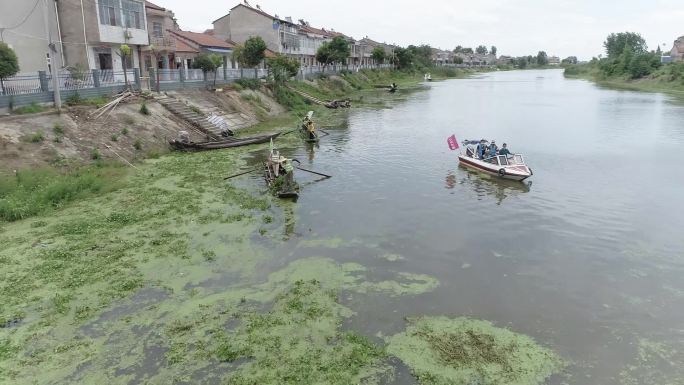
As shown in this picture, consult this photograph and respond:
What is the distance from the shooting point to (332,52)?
83375 millimetres

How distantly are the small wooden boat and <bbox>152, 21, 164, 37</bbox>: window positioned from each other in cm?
2190

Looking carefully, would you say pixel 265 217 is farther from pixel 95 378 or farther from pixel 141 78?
pixel 141 78

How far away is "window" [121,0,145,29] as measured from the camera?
39.5m

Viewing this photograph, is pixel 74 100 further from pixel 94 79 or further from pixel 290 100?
pixel 290 100

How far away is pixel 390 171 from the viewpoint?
29.2 metres

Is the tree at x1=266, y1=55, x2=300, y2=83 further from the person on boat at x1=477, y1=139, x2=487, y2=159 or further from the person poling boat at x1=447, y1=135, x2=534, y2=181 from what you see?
the person on boat at x1=477, y1=139, x2=487, y2=159

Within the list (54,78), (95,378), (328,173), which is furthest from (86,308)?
(54,78)

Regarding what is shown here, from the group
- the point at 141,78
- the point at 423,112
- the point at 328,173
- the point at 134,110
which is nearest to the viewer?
the point at 328,173

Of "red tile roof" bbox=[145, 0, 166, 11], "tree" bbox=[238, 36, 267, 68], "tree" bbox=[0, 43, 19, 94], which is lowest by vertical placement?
"tree" bbox=[0, 43, 19, 94]

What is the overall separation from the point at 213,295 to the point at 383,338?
17.1 feet

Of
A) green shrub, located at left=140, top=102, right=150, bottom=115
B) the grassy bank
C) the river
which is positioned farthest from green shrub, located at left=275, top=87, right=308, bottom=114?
the grassy bank

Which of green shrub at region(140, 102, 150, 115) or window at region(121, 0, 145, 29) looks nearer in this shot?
green shrub at region(140, 102, 150, 115)

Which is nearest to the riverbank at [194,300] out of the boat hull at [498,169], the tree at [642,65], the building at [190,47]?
the boat hull at [498,169]

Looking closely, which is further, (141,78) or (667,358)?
(141,78)
